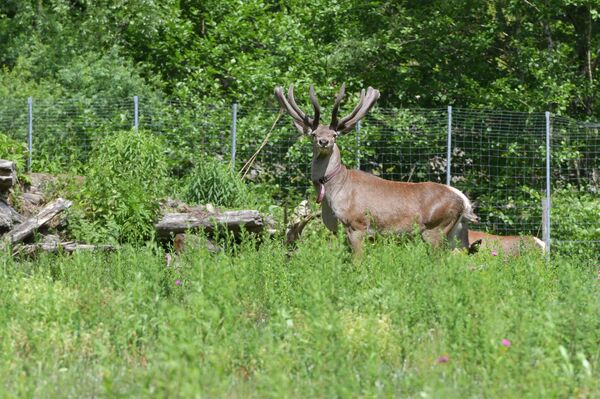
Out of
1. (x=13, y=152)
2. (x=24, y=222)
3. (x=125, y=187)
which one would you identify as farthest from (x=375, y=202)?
(x=13, y=152)

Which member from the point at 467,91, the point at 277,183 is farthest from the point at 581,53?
the point at 277,183

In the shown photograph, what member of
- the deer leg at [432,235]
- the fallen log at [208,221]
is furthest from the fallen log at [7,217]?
the deer leg at [432,235]

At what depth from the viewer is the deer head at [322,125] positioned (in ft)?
35.2

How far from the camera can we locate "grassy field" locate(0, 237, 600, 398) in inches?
215

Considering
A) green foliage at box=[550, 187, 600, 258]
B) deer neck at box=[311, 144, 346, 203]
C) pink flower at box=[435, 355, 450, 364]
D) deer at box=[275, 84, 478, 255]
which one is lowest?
green foliage at box=[550, 187, 600, 258]

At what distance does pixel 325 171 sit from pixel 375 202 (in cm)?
59

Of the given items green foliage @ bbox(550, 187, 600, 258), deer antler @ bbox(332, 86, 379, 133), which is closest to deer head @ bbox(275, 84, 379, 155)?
deer antler @ bbox(332, 86, 379, 133)

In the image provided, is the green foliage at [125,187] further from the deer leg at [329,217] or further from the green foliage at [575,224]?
the green foliage at [575,224]

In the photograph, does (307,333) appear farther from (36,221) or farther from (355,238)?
(36,221)

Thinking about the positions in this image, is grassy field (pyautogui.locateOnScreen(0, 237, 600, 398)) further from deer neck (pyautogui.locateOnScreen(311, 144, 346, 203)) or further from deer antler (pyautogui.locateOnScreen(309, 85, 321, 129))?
deer antler (pyautogui.locateOnScreen(309, 85, 321, 129))

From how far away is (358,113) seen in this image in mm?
11391

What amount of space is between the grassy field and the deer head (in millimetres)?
2595

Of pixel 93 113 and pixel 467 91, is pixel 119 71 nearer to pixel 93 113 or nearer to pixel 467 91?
pixel 93 113

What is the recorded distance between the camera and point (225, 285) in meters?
6.66
